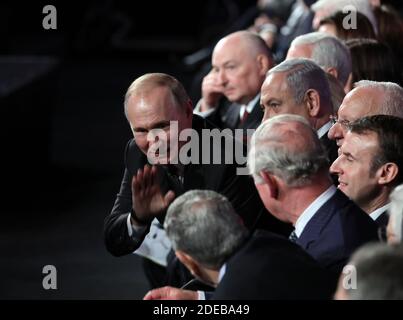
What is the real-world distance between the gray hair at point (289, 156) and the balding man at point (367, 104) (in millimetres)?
924

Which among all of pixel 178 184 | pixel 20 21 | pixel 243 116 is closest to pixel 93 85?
pixel 20 21

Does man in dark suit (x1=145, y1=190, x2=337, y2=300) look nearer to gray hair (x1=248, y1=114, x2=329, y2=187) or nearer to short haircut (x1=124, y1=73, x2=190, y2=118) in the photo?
gray hair (x1=248, y1=114, x2=329, y2=187)

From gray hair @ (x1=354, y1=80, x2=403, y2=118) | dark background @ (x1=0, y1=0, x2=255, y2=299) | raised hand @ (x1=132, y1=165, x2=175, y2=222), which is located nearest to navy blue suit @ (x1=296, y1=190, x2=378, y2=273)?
raised hand @ (x1=132, y1=165, x2=175, y2=222)

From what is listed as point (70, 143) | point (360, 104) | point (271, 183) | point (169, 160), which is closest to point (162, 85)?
point (169, 160)

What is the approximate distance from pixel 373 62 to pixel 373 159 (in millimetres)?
1998

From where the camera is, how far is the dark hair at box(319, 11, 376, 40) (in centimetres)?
700

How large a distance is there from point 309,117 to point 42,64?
293 inches

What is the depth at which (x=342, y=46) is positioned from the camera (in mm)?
6051

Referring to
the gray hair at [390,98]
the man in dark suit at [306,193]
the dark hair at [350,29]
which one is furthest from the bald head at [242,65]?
the man in dark suit at [306,193]

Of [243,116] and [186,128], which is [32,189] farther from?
[186,128]

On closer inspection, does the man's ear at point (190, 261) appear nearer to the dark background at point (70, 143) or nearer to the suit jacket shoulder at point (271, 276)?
the suit jacket shoulder at point (271, 276)

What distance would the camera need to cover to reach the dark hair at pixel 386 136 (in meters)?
4.25

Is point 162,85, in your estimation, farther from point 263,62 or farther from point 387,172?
point 263,62

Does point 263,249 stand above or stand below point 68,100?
below
